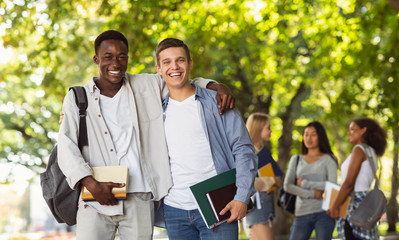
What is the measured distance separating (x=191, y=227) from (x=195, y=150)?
0.54 meters

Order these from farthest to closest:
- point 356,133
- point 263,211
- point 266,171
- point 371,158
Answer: point 356,133 < point 266,171 < point 263,211 < point 371,158

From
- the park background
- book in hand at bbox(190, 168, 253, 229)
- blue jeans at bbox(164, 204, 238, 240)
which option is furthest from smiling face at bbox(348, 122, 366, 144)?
book in hand at bbox(190, 168, 253, 229)

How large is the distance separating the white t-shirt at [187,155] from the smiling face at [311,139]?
3895 millimetres

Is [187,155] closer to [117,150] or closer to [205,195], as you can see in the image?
[205,195]

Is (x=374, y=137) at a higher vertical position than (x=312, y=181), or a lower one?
higher

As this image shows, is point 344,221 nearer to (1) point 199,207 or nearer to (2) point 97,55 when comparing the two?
(1) point 199,207

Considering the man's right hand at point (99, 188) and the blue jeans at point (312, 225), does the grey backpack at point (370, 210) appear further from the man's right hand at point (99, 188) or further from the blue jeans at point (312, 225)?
the man's right hand at point (99, 188)

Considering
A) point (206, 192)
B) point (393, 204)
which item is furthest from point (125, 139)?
point (393, 204)

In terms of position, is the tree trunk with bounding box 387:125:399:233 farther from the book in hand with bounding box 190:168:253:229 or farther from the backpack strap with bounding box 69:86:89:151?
the backpack strap with bounding box 69:86:89:151

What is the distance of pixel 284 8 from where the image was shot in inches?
431

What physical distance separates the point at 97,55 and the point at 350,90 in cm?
767

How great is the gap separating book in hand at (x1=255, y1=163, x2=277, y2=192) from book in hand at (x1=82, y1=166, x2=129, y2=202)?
3.19 meters

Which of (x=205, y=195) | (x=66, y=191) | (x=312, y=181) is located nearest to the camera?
(x=205, y=195)

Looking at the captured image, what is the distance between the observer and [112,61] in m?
3.96
